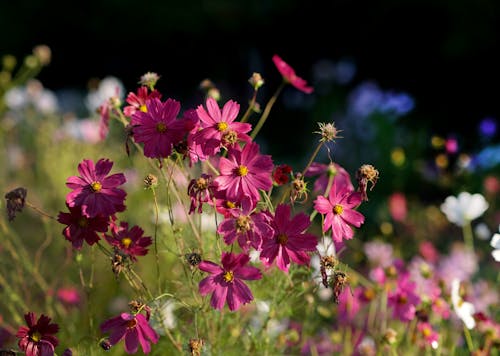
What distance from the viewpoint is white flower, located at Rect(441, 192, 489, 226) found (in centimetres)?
205

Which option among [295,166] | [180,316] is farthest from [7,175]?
[180,316]

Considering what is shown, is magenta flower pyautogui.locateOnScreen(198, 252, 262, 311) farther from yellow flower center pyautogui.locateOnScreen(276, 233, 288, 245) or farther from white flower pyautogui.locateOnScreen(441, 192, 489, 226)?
white flower pyautogui.locateOnScreen(441, 192, 489, 226)

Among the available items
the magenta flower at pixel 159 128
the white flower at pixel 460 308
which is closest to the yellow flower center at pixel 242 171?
the magenta flower at pixel 159 128

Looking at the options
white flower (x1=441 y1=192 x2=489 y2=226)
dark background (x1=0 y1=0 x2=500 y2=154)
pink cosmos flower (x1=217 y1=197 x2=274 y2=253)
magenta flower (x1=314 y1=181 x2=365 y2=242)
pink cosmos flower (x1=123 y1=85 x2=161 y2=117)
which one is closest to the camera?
pink cosmos flower (x1=217 y1=197 x2=274 y2=253)

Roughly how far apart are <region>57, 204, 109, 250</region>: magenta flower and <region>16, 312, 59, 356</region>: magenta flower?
0.57 feet

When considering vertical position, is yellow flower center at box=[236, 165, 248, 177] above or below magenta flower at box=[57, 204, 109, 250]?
above

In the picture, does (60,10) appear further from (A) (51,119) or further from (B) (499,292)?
(B) (499,292)

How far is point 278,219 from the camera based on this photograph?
1.27m

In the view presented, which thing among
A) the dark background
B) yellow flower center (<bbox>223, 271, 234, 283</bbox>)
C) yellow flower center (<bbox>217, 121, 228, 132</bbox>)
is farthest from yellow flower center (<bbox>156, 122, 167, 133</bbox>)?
the dark background

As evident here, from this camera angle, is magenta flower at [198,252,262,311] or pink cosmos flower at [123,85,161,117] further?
pink cosmos flower at [123,85,161,117]

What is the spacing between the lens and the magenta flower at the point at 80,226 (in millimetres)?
1304

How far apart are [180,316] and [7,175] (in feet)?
10.9

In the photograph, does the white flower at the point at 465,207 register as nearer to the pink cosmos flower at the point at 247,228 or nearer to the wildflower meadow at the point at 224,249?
the wildflower meadow at the point at 224,249

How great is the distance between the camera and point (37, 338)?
4.33 feet
